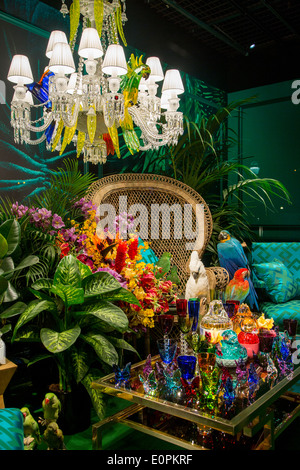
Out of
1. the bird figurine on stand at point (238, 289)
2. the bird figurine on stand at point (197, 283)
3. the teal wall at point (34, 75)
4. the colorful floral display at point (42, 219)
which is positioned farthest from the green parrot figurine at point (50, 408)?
the teal wall at point (34, 75)

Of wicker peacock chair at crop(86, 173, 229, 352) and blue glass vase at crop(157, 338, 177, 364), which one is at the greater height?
wicker peacock chair at crop(86, 173, 229, 352)

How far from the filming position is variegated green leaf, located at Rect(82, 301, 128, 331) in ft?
5.53

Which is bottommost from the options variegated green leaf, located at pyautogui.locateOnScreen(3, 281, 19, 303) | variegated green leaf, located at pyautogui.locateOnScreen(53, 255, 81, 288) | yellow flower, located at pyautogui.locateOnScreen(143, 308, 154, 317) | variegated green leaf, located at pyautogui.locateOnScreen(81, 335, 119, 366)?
variegated green leaf, located at pyautogui.locateOnScreen(81, 335, 119, 366)

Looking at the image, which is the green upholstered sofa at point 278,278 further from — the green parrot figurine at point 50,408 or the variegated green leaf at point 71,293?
the green parrot figurine at point 50,408

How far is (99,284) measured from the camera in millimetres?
1818

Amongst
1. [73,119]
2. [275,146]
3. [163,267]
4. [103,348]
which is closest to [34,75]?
[73,119]

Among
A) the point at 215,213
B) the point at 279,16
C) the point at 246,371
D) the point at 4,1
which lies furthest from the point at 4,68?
the point at 279,16

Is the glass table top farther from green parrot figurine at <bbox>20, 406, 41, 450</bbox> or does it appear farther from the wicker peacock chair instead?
the wicker peacock chair

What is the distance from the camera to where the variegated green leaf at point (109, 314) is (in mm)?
1686

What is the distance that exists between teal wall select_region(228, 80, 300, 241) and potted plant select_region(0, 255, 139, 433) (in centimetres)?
313

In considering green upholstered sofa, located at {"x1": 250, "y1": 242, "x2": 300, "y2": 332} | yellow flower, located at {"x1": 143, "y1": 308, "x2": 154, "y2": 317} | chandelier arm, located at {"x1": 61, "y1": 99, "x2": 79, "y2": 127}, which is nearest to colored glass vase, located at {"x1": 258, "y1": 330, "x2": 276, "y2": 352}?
yellow flower, located at {"x1": 143, "y1": 308, "x2": 154, "y2": 317}

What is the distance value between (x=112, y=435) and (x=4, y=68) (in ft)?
8.04
